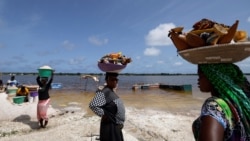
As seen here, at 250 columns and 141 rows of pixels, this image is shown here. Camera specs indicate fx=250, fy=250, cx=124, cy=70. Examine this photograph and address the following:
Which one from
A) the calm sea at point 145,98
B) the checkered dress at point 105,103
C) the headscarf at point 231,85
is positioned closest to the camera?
the headscarf at point 231,85

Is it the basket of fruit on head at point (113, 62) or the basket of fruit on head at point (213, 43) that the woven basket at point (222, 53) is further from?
the basket of fruit on head at point (113, 62)

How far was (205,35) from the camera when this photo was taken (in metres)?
1.60

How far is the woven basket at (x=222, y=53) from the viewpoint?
1.54 meters

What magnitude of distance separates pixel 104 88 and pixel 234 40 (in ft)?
8.88

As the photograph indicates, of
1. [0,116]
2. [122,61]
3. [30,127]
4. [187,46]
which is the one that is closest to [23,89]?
[0,116]

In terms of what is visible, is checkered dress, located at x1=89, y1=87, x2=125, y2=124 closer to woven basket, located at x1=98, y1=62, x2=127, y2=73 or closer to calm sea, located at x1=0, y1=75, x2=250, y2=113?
woven basket, located at x1=98, y1=62, x2=127, y2=73

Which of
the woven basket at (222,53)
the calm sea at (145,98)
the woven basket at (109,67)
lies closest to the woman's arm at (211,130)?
the woven basket at (222,53)

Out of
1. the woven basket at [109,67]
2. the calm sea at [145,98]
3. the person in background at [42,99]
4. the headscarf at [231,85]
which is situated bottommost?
the calm sea at [145,98]

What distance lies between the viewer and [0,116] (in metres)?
9.62

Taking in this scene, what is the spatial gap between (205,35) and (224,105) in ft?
1.50

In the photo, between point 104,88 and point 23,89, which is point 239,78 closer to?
point 104,88

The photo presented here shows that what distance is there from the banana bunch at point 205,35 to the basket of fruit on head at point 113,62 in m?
2.59

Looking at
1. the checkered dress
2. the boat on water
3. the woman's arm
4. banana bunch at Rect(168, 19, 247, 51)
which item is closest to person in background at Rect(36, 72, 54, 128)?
the checkered dress

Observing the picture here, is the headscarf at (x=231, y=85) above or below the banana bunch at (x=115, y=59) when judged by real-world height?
below
